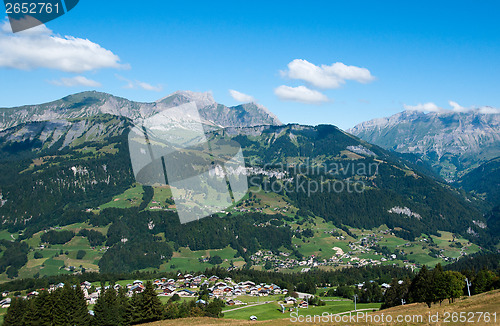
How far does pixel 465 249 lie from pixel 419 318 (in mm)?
184737

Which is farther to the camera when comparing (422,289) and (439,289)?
(422,289)

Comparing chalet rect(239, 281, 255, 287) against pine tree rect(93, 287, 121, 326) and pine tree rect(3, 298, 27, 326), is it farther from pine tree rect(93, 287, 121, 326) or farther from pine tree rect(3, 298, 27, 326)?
pine tree rect(3, 298, 27, 326)

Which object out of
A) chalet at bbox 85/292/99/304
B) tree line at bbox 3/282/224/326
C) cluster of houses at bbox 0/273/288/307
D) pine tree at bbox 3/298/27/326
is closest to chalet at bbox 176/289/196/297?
cluster of houses at bbox 0/273/288/307

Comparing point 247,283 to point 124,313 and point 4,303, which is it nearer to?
point 124,313

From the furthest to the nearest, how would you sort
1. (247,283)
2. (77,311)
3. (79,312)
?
(247,283), (79,312), (77,311)

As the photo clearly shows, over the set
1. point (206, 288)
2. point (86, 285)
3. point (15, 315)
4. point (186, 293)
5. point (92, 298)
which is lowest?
point (206, 288)

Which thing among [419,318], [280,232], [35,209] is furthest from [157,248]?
[419,318]

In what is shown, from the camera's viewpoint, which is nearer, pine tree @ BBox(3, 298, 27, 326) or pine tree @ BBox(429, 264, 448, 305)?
pine tree @ BBox(429, 264, 448, 305)

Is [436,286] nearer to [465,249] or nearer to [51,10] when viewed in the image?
[51,10]

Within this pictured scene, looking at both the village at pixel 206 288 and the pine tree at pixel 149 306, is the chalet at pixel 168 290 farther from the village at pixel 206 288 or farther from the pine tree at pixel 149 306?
the pine tree at pixel 149 306

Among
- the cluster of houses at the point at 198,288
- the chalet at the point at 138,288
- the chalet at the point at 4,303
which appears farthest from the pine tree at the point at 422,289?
the chalet at the point at 4,303

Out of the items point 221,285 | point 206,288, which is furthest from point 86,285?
point 221,285

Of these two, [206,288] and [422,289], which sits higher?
[422,289]

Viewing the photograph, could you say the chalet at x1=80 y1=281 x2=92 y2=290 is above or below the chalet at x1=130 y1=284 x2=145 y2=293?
above
